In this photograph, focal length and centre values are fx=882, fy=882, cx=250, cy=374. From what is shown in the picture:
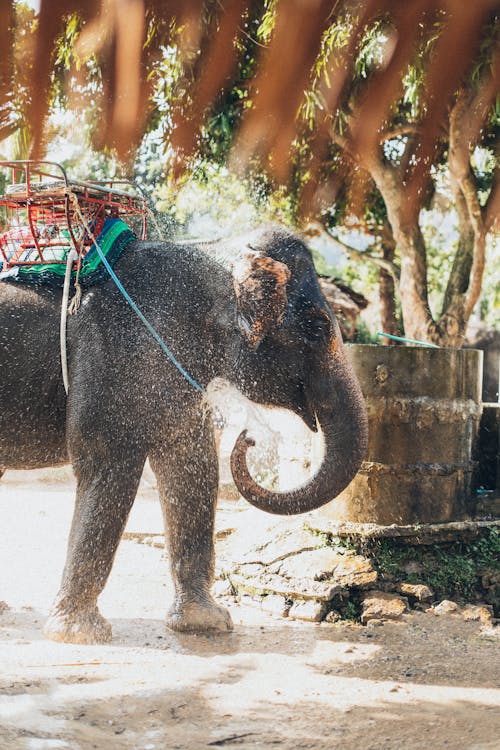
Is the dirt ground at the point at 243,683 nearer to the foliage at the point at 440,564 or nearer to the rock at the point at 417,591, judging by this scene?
the rock at the point at 417,591

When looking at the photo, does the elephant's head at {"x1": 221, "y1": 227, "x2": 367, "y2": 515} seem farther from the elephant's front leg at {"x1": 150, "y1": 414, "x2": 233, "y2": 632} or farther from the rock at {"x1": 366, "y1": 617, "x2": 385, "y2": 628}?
the rock at {"x1": 366, "y1": 617, "x2": 385, "y2": 628}

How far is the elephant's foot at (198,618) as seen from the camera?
451cm

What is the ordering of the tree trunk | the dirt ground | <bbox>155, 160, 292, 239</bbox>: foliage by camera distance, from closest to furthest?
1. the dirt ground
2. <bbox>155, 160, 292, 239</bbox>: foliage
3. the tree trunk

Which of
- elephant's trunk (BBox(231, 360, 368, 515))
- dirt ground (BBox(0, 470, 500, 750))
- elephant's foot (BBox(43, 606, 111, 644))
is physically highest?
elephant's trunk (BBox(231, 360, 368, 515))

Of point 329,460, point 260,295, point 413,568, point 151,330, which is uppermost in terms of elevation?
point 260,295

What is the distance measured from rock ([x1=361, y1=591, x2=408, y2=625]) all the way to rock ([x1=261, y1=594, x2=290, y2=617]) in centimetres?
43

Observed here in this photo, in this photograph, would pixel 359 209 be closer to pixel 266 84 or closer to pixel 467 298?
pixel 467 298

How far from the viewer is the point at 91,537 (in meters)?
4.12

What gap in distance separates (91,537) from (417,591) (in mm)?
1949

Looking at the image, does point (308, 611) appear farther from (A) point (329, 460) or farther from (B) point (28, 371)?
(B) point (28, 371)

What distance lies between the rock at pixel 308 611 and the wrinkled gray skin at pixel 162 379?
554 millimetres

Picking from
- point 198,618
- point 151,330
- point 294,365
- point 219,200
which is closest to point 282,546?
point 198,618

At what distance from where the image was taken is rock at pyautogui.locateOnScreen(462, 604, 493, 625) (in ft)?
15.7

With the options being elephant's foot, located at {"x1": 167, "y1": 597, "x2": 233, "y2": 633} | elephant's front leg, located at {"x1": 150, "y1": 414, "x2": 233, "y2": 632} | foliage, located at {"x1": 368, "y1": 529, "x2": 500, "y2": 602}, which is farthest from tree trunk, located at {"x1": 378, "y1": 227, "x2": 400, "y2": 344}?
elephant's foot, located at {"x1": 167, "y1": 597, "x2": 233, "y2": 633}
